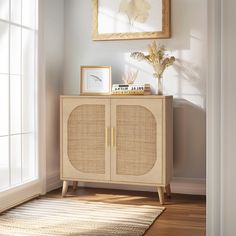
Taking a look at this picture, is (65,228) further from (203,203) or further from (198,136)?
(198,136)

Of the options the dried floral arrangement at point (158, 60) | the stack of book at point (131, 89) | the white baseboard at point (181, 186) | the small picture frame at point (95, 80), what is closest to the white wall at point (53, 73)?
the white baseboard at point (181, 186)

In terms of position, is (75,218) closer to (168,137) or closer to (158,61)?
(168,137)

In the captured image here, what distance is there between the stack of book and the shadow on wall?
384 mm

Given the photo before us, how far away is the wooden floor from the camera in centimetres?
278

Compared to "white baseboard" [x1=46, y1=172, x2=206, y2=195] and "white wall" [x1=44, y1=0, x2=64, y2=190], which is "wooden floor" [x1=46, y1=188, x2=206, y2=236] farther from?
"white wall" [x1=44, y1=0, x2=64, y2=190]

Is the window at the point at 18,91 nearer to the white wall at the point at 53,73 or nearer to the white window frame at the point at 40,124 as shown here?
the white window frame at the point at 40,124

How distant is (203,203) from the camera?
11.8ft

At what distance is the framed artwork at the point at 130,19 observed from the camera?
156 inches

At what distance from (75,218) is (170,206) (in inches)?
34.4

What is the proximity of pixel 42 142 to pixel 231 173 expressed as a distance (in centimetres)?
316

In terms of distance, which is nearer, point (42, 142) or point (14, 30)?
point (14, 30)

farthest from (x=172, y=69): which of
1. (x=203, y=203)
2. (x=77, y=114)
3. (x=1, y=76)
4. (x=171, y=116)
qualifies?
(x=1, y=76)

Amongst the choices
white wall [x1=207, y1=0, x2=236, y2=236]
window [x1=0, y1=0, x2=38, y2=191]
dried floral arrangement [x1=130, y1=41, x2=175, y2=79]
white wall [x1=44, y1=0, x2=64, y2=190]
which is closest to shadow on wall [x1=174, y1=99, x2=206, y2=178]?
dried floral arrangement [x1=130, y1=41, x2=175, y2=79]

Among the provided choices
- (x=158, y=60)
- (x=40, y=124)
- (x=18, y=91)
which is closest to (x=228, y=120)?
(x=18, y=91)
